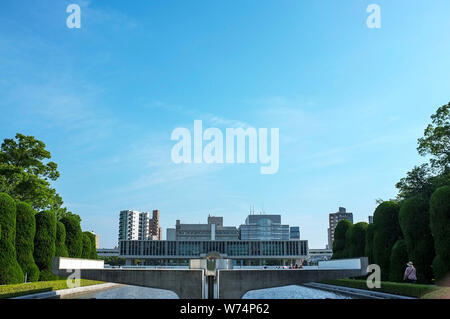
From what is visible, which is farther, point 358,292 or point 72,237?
point 72,237

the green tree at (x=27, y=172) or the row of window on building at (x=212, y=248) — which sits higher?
the green tree at (x=27, y=172)

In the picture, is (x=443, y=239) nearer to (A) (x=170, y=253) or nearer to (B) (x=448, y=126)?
(B) (x=448, y=126)

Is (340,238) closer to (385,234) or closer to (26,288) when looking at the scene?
(385,234)

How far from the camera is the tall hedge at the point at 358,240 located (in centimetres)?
4753

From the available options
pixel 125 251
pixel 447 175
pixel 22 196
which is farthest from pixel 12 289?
pixel 125 251

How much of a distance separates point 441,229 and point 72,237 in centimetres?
3508

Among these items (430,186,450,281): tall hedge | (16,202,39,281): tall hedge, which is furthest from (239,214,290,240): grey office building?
(430,186,450,281): tall hedge

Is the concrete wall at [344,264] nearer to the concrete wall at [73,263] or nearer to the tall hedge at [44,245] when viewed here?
the concrete wall at [73,263]

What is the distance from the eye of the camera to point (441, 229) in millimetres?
28922

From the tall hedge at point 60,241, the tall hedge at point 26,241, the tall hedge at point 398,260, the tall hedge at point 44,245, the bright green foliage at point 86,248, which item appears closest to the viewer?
the tall hedge at point 398,260

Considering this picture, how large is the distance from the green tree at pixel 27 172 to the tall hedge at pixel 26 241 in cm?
1377

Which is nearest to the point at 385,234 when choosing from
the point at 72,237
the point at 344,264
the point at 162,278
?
the point at 344,264

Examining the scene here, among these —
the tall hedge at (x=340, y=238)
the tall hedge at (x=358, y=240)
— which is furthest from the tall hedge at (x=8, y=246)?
the tall hedge at (x=340, y=238)
